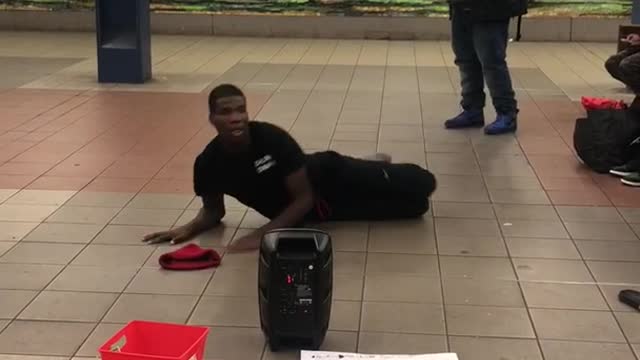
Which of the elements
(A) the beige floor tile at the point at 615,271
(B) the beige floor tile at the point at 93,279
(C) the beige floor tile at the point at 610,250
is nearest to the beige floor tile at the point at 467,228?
(C) the beige floor tile at the point at 610,250

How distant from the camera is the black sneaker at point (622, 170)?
5527 mm

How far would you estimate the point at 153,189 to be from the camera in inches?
209

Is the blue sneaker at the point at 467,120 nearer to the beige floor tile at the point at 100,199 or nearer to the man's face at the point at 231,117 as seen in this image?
the beige floor tile at the point at 100,199

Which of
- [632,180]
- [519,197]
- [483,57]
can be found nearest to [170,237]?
[519,197]

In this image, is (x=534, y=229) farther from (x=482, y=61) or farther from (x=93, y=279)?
(x=482, y=61)

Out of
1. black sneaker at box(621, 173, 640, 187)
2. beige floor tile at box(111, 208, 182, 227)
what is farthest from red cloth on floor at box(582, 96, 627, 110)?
beige floor tile at box(111, 208, 182, 227)

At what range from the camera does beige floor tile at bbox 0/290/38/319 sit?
11.7 ft

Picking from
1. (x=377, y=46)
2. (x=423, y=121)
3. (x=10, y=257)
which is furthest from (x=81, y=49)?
(x=10, y=257)

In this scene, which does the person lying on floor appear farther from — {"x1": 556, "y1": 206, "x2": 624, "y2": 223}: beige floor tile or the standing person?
the standing person

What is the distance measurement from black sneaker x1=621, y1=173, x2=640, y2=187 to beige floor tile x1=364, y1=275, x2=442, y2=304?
2025 mm

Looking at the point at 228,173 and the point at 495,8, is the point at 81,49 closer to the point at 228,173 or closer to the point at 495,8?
the point at 495,8

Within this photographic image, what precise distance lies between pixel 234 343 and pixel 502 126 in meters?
4.01

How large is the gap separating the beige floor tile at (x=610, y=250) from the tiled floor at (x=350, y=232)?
1 cm

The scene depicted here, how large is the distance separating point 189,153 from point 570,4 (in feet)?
27.7
